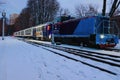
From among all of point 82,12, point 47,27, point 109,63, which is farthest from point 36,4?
point 109,63

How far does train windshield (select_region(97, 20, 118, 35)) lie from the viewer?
21406mm

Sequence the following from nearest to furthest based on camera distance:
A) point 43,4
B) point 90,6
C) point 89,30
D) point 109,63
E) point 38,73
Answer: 1. point 38,73
2. point 109,63
3. point 89,30
4. point 43,4
5. point 90,6

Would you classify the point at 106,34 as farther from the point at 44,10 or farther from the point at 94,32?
the point at 44,10

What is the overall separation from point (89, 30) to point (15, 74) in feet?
45.6

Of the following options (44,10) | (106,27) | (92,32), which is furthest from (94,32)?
(44,10)

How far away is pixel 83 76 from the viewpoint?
27.6ft

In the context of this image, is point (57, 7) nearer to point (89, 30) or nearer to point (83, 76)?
point (89, 30)

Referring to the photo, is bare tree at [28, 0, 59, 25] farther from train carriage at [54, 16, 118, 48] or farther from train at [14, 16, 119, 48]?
train carriage at [54, 16, 118, 48]

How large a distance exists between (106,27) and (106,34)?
0.97m

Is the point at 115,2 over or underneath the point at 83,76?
over

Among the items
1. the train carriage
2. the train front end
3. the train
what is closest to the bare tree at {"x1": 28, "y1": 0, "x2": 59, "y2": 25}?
the train

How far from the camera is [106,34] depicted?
21.0 meters

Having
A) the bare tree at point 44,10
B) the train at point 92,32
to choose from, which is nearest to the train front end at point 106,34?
the train at point 92,32

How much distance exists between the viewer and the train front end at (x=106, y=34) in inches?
799
